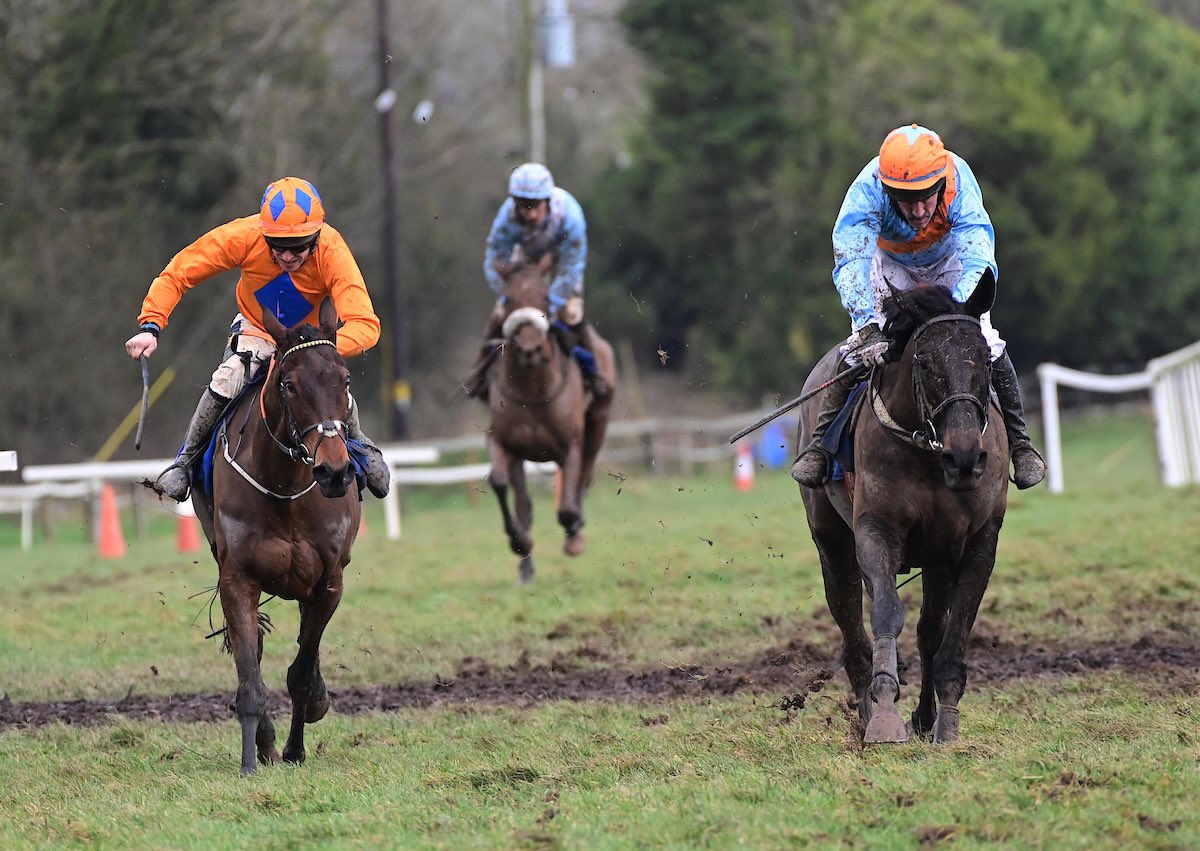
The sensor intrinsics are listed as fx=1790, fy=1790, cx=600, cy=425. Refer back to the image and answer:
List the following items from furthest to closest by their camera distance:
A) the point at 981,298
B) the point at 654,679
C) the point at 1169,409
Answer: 1. the point at 1169,409
2. the point at 654,679
3. the point at 981,298

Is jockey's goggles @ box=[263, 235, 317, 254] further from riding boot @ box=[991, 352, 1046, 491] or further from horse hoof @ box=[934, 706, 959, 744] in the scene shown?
horse hoof @ box=[934, 706, 959, 744]

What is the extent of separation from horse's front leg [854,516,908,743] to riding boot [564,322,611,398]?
7.01 m

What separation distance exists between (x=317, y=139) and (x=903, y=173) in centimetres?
2878

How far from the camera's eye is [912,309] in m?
7.16

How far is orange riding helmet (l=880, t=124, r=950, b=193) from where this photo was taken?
23.9 feet

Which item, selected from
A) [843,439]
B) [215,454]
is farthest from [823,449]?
[215,454]

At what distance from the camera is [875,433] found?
7324mm

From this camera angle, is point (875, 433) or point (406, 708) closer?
point (875, 433)

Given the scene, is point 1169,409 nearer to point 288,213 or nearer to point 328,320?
point 288,213

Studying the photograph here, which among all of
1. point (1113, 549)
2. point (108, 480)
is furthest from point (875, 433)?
point (108, 480)

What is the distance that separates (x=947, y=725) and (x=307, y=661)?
2.83m

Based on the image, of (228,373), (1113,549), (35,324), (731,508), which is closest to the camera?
(228,373)

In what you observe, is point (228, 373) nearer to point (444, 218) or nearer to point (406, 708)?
point (406, 708)

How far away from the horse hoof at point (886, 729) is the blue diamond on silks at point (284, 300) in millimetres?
3308
